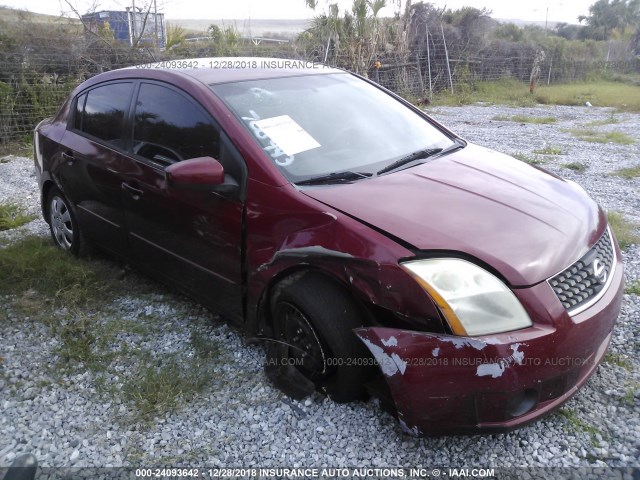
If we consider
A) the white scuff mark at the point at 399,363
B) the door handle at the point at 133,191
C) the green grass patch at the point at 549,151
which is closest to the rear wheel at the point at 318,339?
the white scuff mark at the point at 399,363

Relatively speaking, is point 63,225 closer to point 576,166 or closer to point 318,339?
point 318,339

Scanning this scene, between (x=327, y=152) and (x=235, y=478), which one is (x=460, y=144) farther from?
(x=235, y=478)

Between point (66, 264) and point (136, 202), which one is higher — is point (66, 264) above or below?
below

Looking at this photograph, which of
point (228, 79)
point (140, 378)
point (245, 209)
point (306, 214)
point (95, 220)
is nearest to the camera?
point (306, 214)

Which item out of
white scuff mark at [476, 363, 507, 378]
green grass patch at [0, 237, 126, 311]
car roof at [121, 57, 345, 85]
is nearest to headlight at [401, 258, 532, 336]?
white scuff mark at [476, 363, 507, 378]

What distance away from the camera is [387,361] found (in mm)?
2084

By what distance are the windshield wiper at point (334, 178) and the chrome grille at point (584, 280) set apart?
104 centimetres

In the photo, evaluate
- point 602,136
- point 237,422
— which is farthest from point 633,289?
point 602,136

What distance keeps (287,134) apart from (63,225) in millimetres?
2492

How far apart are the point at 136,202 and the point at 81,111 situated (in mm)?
1160

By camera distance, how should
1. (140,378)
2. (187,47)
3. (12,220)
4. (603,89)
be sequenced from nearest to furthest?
1. (140,378)
2. (12,220)
3. (187,47)
4. (603,89)

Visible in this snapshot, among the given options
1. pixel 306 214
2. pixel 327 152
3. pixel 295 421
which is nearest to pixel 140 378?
pixel 295 421

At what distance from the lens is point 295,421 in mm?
2447

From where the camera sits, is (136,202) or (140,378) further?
(136,202)
